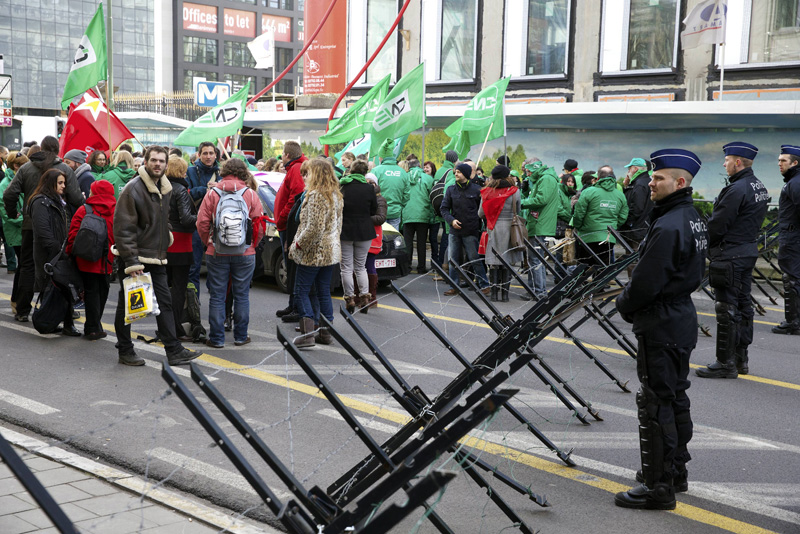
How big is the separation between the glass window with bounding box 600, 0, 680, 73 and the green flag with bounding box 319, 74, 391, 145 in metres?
7.30

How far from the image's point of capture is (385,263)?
38.7ft

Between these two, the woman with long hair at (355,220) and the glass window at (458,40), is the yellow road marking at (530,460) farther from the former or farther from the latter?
the glass window at (458,40)

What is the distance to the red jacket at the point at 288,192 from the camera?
929cm

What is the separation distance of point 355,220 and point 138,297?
3.33 m

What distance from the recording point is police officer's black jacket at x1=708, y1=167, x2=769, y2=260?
299 inches

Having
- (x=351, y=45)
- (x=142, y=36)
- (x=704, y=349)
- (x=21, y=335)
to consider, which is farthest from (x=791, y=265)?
(x=142, y=36)

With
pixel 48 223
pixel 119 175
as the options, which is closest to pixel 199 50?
pixel 119 175

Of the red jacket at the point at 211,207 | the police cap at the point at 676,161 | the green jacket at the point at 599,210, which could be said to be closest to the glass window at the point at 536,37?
the green jacket at the point at 599,210

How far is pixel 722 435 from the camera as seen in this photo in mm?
6035

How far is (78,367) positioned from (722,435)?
5.55 meters

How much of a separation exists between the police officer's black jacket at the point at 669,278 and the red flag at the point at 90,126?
10.2 metres

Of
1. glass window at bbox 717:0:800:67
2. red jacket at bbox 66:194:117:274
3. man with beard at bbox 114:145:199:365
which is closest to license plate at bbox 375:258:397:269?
red jacket at bbox 66:194:117:274

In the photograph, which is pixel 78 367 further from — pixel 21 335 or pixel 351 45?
pixel 351 45

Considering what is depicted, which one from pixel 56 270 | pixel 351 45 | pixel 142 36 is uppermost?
pixel 142 36
